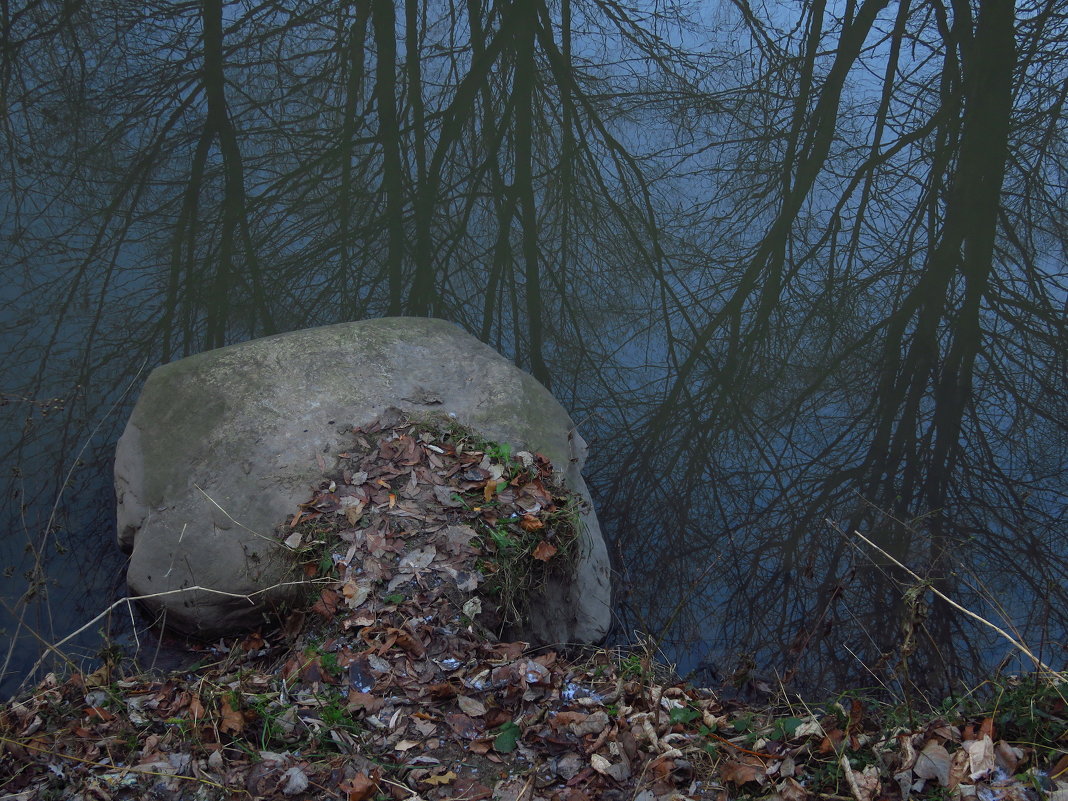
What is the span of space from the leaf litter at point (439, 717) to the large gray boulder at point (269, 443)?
0.61 feet

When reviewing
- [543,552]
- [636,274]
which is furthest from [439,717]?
[636,274]

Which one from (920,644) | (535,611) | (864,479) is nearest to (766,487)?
(864,479)

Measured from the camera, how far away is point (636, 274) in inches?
276

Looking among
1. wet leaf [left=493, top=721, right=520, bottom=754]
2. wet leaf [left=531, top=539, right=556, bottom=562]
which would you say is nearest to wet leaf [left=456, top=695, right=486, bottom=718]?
wet leaf [left=493, top=721, right=520, bottom=754]

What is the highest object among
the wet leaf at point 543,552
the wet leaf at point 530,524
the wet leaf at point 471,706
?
the wet leaf at point 530,524

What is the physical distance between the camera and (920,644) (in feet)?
13.9

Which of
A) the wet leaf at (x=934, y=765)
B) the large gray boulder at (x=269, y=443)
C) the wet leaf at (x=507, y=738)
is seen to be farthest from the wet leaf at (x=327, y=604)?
the wet leaf at (x=934, y=765)

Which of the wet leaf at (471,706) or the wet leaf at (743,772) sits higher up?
the wet leaf at (471,706)

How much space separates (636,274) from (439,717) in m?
4.62

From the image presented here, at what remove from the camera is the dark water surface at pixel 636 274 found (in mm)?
4598

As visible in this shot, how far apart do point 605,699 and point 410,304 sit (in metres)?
4.11

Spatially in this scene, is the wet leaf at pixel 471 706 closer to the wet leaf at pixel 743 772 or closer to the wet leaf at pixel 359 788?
the wet leaf at pixel 359 788

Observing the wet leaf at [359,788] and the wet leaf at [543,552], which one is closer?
the wet leaf at [359,788]

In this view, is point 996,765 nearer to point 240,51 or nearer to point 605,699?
point 605,699
